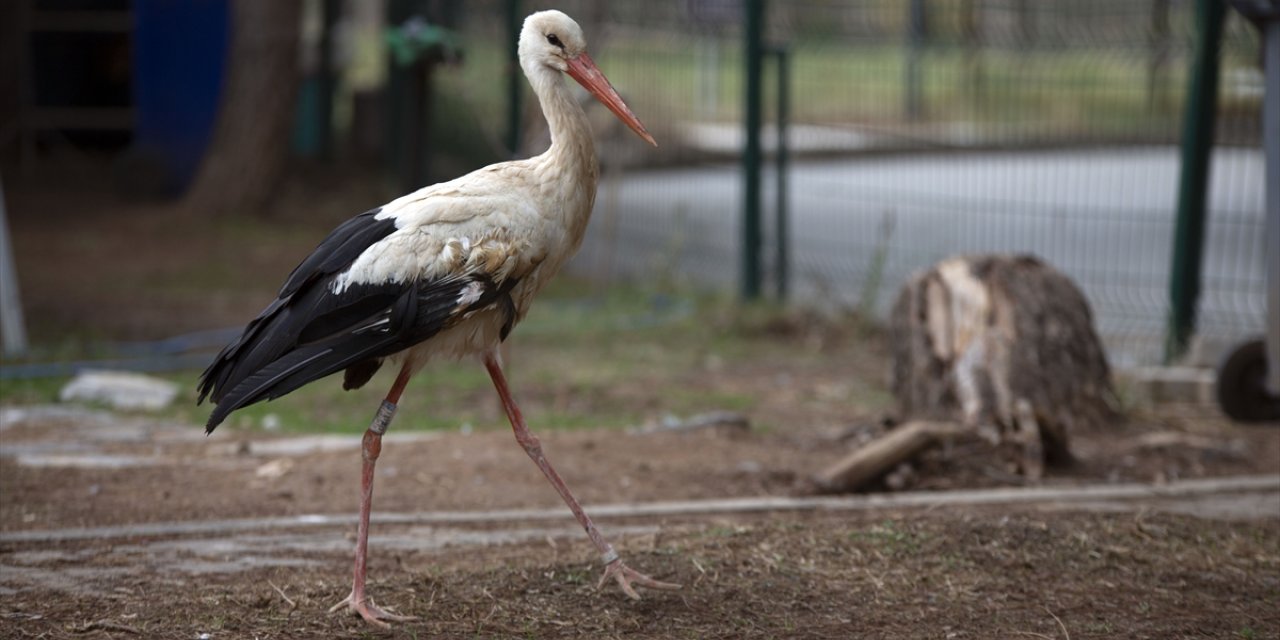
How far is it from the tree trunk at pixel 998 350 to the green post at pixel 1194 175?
153 cm

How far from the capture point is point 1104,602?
188 inches

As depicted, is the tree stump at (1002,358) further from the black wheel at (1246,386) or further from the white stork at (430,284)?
the white stork at (430,284)

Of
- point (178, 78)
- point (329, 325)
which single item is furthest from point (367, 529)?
point (178, 78)

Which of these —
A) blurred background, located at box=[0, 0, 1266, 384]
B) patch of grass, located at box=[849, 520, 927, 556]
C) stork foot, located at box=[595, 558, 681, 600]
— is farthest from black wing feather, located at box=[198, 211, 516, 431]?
blurred background, located at box=[0, 0, 1266, 384]

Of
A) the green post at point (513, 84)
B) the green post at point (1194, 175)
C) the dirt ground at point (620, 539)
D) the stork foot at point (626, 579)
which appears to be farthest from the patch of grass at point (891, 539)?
the green post at point (513, 84)

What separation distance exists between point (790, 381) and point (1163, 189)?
3.19m

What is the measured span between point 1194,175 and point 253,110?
8928mm

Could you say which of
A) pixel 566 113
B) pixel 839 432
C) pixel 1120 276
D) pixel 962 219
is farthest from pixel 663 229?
pixel 566 113

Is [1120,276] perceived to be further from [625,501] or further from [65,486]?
[65,486]

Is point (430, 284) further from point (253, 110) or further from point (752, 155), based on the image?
point (253, 110)

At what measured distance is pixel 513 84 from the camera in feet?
37.3

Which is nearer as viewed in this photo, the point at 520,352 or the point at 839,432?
the point at 839,432

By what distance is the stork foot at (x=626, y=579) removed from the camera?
472cm

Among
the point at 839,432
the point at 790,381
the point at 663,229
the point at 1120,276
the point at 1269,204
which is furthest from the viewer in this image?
the point at 663,229
